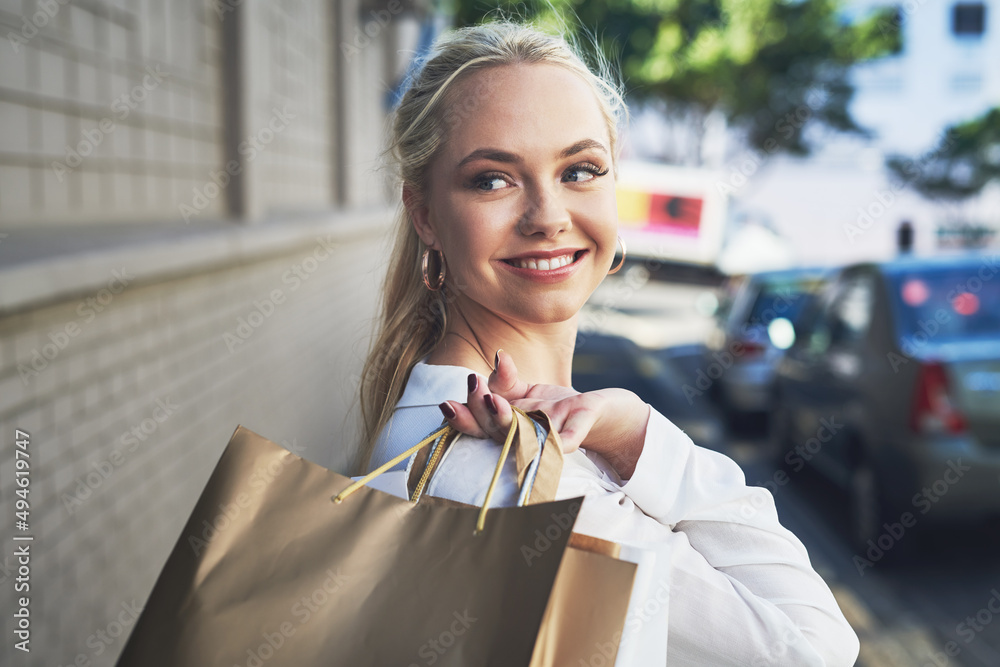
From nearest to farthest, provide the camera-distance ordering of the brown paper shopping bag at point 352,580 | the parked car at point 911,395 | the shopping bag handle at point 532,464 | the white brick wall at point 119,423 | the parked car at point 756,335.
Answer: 1. the brown paper shopping bag at point 352,580
2. the shopping bag handle at point 532,464
3. the white brick wall at point 119,423
4. the parked car at point 911,395
5. the parked car at point 756,335

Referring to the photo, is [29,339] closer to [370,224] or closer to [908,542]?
[908,542]

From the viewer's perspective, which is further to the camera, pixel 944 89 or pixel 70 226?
pixel 944 89

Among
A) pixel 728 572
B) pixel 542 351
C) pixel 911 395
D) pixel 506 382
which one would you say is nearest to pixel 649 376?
pixel 911 395

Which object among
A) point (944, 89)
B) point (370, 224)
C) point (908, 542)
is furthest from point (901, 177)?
point (908, 542)

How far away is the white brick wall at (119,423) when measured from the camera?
279 centimetres

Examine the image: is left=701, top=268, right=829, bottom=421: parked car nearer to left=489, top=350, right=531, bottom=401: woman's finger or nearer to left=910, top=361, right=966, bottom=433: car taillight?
left=910, top=361, right=966, bottom=433: car taillight

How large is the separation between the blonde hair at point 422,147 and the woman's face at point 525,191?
0.03 meters

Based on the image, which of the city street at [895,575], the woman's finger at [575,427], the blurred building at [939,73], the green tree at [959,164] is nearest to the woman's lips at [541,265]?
the woman's finger at [575,427]

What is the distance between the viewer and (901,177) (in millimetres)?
39344

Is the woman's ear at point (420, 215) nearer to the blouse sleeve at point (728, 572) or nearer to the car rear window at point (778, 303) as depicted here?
the blouse sleeve at point (728, 572)

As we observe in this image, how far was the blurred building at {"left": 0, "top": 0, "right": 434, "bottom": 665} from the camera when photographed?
2857 mm

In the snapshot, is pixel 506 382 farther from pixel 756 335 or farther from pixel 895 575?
pixel 756 335

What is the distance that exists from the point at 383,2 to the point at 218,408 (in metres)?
6.17

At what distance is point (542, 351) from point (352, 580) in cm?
75
